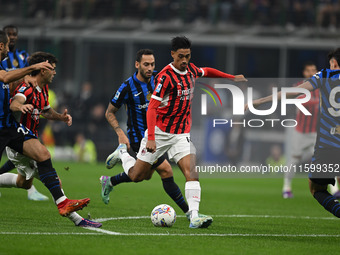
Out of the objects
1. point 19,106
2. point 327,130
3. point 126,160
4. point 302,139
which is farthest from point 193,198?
point 302,139

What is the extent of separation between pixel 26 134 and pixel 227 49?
709 inches

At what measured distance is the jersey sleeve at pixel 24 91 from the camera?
316 inches

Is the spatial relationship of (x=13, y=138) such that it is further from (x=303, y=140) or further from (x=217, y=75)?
(x=303, y=140)

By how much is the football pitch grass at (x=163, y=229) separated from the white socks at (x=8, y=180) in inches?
13.7

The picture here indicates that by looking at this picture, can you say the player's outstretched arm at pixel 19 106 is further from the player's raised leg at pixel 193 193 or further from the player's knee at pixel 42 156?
the player's raised leg at pixel 193 193

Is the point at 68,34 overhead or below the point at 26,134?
below

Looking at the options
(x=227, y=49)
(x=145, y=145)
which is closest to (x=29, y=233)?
(x=145, y=145)

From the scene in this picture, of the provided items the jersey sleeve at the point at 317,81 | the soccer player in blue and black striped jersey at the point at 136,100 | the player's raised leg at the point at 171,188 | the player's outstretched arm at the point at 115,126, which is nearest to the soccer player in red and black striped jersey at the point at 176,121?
the player's raised leg at the point at 171,188

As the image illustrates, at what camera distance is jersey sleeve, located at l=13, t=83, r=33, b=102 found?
26.4 ft

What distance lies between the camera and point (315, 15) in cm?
2566

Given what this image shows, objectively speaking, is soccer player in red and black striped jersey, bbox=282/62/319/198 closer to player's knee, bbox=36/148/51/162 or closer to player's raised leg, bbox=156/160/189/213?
player's raised leg, bbox=156/160/189/213

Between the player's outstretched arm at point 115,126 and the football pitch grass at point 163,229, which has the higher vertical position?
the player's outstretched arm at point 115,126

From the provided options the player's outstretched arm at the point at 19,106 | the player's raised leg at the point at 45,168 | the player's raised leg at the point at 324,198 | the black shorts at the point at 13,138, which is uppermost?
the player's outstretched arm at the point at 19,106

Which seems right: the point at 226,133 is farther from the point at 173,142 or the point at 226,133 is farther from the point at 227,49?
the point at 227,49
